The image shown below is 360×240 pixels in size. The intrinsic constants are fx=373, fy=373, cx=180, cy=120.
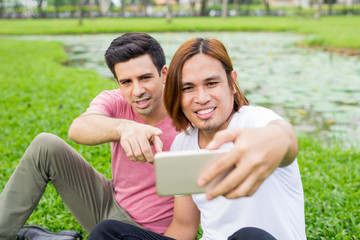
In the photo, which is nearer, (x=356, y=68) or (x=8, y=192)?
(x=8, y=192)

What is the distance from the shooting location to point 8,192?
5.51 ft

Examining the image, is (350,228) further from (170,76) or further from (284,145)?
(284,145)

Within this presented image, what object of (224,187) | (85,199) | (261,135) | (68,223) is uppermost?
(261,135)

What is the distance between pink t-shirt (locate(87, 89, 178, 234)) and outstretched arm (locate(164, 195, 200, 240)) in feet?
0.54

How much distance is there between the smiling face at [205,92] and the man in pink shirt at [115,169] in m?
0.33

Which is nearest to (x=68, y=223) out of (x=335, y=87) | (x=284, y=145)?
(x=284, y=145)

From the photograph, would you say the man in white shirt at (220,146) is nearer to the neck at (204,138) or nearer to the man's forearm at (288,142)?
the neck at (204,138)

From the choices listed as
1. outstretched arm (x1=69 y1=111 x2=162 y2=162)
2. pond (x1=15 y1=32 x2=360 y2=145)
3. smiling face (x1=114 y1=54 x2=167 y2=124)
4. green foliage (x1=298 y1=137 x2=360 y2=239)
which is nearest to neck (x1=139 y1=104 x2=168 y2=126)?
smiling face (x1=114 y1=54 x2=167 y2=124)

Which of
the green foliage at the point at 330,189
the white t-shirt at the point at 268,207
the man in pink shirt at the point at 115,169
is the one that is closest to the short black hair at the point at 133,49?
the man in pink shirt at the point at 115,169

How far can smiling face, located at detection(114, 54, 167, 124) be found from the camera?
171cm

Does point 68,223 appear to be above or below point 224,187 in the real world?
below

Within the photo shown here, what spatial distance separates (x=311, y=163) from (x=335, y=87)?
3100 millimetres

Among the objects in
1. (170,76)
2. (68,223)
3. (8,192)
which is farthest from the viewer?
(68,223)

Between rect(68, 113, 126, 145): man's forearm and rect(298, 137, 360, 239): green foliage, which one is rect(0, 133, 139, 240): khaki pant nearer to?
rect(68, 113, 126, 145): man's forearm
